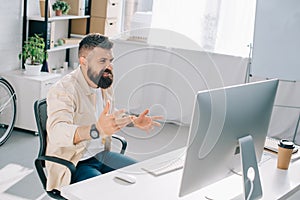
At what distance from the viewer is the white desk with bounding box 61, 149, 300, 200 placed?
1.67 m

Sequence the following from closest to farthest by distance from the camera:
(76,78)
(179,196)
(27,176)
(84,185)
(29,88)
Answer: (179,196) < (84,185) < (76,78) < (27,176) < (29,88)

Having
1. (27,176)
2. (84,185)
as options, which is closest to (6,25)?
(27,176)

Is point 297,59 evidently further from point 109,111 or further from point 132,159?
point 109,111

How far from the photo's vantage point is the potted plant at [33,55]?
428 centimetres

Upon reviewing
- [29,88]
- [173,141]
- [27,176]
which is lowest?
[27,176]

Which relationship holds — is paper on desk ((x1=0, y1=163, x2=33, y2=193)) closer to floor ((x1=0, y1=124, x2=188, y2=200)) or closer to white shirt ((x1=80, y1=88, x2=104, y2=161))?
floor ((x1=0, y1=124, x2=188, y2=200))

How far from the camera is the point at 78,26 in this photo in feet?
17.3

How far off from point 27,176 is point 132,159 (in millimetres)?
1457

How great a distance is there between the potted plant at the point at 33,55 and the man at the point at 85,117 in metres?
2.22

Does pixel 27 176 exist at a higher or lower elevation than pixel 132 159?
lower

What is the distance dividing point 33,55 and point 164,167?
269 centimetres

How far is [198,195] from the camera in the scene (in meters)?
1.78

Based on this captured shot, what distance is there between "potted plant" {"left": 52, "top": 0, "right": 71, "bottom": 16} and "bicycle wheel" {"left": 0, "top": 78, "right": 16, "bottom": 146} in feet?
3.42

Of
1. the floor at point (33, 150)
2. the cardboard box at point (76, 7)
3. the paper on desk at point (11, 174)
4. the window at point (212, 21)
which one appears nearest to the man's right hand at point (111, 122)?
the floor at point (33, 150)
